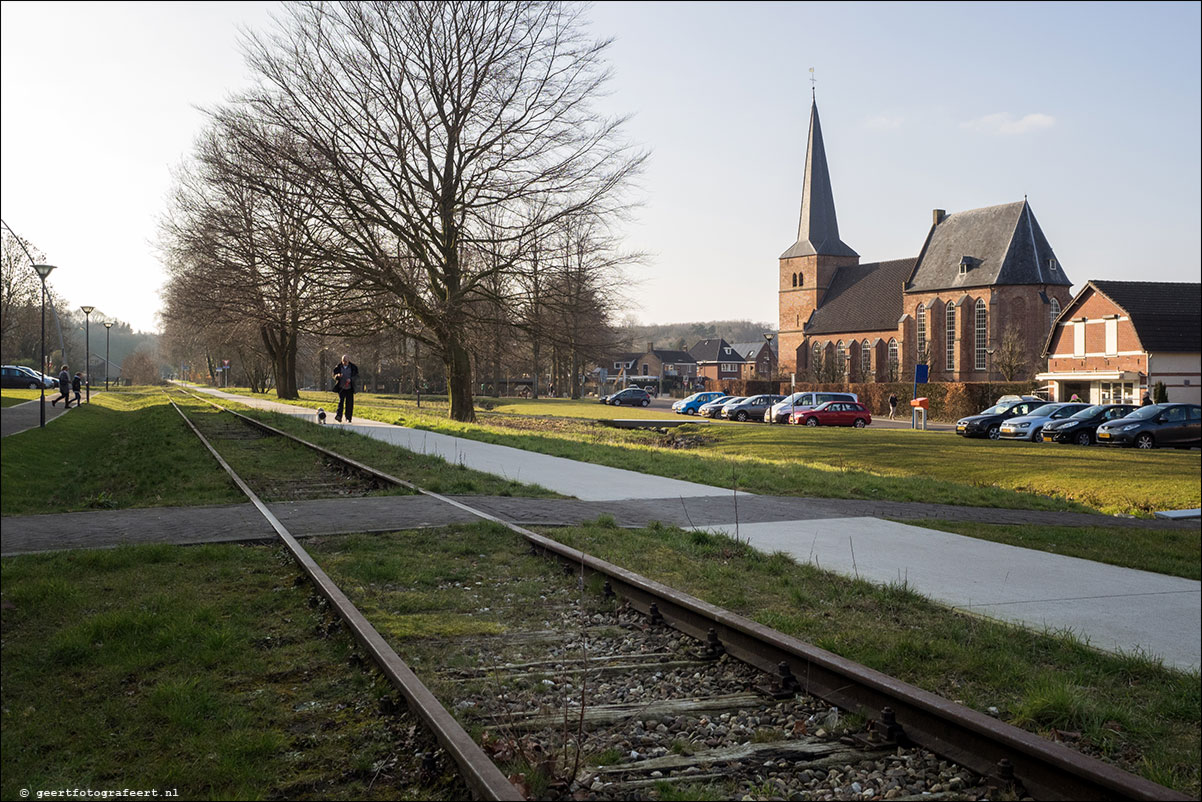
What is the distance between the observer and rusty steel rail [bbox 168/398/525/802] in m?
3.18

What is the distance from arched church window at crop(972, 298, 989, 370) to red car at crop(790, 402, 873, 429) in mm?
39003

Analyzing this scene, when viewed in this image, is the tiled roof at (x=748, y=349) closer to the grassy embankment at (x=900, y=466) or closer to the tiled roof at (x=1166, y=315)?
the grassy embankment at (x=900, y=466)

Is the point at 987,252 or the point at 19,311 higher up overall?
the point at 987,252

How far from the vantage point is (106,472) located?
1468 centimetres

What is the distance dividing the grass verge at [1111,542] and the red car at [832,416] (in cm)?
3223

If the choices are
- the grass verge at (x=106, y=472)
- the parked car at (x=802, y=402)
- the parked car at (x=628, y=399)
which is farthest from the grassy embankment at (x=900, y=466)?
the parked car at (x=628, y=399)

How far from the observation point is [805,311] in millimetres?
97312

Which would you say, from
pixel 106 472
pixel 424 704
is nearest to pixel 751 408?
pixel 106 472

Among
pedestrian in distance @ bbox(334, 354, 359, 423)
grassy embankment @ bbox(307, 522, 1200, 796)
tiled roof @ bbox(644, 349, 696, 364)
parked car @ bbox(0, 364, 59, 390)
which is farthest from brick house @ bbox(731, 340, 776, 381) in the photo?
grassy embankment @ bbox(307, 522, 1200, 796)

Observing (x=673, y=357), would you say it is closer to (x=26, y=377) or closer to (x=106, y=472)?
(x=26, y=377)

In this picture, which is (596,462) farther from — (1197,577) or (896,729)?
(896,729)

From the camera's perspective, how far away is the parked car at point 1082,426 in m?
31.1

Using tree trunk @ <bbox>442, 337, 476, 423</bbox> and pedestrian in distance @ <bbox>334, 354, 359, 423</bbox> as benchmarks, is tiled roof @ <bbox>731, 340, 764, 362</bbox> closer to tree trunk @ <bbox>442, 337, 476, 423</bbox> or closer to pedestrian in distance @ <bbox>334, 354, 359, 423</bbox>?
tree trunk @ <bbox>442, 337, 476, 423</bbox>

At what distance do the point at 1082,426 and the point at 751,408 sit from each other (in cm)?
1836
